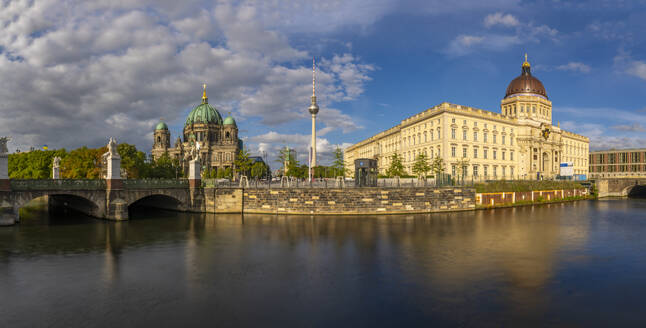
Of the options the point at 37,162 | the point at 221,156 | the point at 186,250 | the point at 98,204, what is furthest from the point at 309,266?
the point at 221,156

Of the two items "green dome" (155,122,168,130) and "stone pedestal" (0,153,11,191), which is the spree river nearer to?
"stone pedestal" (0,153,11,191)

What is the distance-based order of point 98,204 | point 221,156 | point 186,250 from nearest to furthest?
point 186,250
point 98,204
point 221,156

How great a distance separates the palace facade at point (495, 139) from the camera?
70.6m

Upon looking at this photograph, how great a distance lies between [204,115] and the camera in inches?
5773

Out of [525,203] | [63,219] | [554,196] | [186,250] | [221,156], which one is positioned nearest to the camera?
[186,250]

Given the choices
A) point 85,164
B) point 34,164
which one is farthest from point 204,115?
point 85,164

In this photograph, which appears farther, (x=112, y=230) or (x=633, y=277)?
(x=112, y=230)

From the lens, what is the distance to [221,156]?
140 m

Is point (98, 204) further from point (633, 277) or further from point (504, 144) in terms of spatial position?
point (504, 144)

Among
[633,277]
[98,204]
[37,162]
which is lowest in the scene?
[633,277]

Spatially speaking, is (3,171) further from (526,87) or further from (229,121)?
(229,121)

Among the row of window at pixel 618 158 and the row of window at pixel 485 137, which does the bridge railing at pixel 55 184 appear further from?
the row of window at pixel 618 158

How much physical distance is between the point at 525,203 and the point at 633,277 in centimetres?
4136

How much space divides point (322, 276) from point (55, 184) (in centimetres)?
2951
